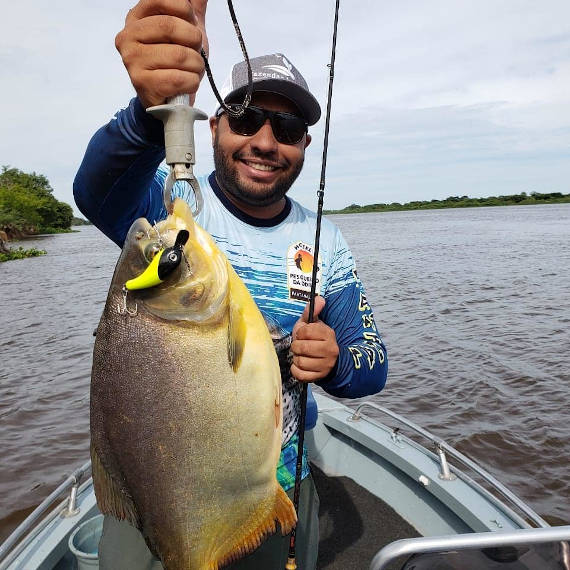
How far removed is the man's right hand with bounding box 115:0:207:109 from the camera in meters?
1.41

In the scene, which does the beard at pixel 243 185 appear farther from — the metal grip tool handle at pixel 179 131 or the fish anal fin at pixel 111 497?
the fish anal fin at pixel 111 497

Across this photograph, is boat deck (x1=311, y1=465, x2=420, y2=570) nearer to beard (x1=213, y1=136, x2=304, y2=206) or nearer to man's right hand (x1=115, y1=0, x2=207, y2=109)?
beard (x1=213, y1=136, x2=304, y2=206)

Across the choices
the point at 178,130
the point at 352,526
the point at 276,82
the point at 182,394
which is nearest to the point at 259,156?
the point at 276,82

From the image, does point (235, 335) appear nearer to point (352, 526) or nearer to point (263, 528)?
point (263, 528)

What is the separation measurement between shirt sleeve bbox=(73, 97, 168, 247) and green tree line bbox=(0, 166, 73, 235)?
57367 millimetres

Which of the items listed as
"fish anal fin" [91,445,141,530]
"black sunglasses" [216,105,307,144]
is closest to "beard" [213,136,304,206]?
"black sunglasses" [216,105,307,144]

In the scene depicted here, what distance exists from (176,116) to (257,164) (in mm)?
851

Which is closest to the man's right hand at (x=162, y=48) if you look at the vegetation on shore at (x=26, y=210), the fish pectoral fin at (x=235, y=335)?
the fish pectoral fin at (x=235, y=335)

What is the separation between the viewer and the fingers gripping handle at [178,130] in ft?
4.78

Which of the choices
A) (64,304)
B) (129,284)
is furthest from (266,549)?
(64,304)

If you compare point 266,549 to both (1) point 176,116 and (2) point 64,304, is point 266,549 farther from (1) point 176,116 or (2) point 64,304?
(2) point 64,304

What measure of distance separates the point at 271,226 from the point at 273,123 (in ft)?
1.54

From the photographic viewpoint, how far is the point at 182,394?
149 cm

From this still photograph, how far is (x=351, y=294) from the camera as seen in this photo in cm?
251
